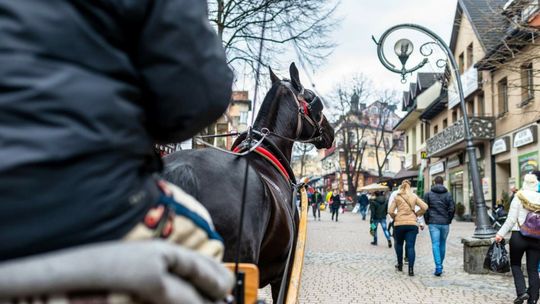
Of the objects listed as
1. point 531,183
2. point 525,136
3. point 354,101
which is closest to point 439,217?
point 531,183

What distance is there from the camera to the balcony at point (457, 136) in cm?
3062

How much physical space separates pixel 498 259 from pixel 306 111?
17.6 ft

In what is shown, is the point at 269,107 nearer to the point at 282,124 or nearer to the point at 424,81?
the point at 282,124

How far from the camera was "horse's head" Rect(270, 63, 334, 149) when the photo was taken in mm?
4938

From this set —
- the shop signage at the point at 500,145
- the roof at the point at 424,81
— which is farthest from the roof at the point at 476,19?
the roof at the point at 424,81

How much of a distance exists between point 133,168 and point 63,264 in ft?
0.94

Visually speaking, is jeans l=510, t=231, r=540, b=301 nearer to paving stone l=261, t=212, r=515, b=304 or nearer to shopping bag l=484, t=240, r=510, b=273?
shopping bag l=484, t=240, r=510, b=273

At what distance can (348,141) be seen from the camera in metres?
56.2

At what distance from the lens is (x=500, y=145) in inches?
1148

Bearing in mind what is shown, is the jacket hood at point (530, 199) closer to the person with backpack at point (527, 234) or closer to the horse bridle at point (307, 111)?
the person with backpack at point (527, 234)

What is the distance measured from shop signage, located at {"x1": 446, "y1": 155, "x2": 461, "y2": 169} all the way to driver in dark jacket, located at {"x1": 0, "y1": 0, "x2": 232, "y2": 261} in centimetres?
3869

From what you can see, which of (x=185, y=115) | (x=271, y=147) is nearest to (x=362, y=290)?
(x=271, y=147)

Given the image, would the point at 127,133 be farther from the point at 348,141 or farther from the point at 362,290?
the point at 348,141

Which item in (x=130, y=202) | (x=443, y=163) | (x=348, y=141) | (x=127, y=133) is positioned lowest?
(x=130, y=202)
